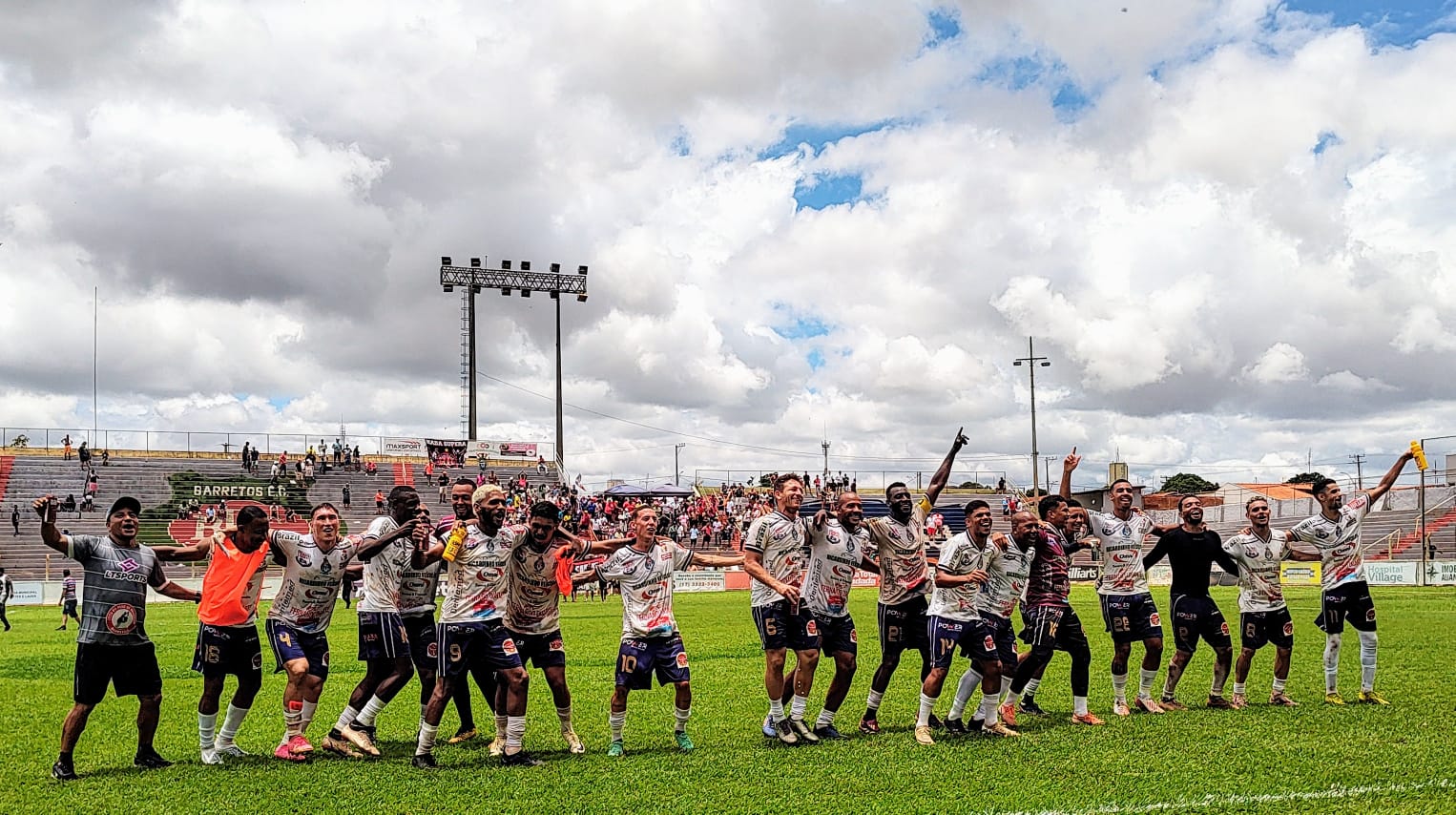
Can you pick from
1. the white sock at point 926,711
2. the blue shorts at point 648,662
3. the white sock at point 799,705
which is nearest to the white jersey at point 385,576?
the blue shorts at point 648,662

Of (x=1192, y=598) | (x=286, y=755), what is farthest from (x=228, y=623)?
(x=1192, y=598)

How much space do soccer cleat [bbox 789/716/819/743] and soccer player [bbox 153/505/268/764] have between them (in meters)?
4.69

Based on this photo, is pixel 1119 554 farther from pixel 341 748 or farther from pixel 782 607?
pixel 341 748

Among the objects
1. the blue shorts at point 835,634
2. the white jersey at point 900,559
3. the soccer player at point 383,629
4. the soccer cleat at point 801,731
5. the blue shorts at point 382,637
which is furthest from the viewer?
the white jersey at point 900,559

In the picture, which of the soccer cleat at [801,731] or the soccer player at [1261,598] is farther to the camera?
the soccer player at [1261,598]

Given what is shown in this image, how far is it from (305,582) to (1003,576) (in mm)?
6345

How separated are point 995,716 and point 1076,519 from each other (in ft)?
7.77

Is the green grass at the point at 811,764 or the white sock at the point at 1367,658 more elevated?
the white sock at the point at 1367,658

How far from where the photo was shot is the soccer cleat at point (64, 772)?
8.91 m

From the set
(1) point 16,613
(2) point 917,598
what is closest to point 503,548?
(2) point 917,598

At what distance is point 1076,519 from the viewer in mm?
11523

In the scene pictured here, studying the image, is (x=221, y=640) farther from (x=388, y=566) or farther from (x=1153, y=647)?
(x=1153, y=647)

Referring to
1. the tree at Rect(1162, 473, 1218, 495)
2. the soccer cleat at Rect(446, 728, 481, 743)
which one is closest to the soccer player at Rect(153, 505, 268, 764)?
the soccer cleat at Rect(446, 728, 481, 743)

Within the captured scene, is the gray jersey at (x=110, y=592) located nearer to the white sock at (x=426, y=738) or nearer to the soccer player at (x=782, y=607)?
the white sock at (x=426, y=738)
